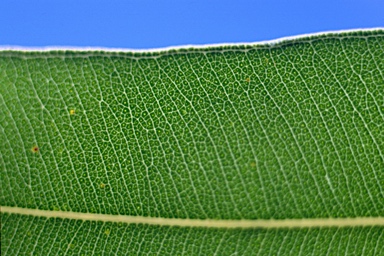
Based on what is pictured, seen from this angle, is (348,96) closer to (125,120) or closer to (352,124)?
(352,124)

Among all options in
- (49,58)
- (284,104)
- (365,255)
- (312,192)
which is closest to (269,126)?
(284,104)

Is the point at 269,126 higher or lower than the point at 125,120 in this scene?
lower

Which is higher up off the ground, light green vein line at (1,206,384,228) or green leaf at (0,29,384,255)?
green leaf at (0,29,384,255)

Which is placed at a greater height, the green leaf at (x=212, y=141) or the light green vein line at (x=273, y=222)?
the green leaf at (x=212, y=141)

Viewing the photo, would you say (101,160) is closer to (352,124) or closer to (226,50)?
(226,50)

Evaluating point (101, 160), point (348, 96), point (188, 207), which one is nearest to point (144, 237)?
point (188, 207)

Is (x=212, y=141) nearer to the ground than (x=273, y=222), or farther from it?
farther from it

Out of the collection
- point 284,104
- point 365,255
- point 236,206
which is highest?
point 284,104
